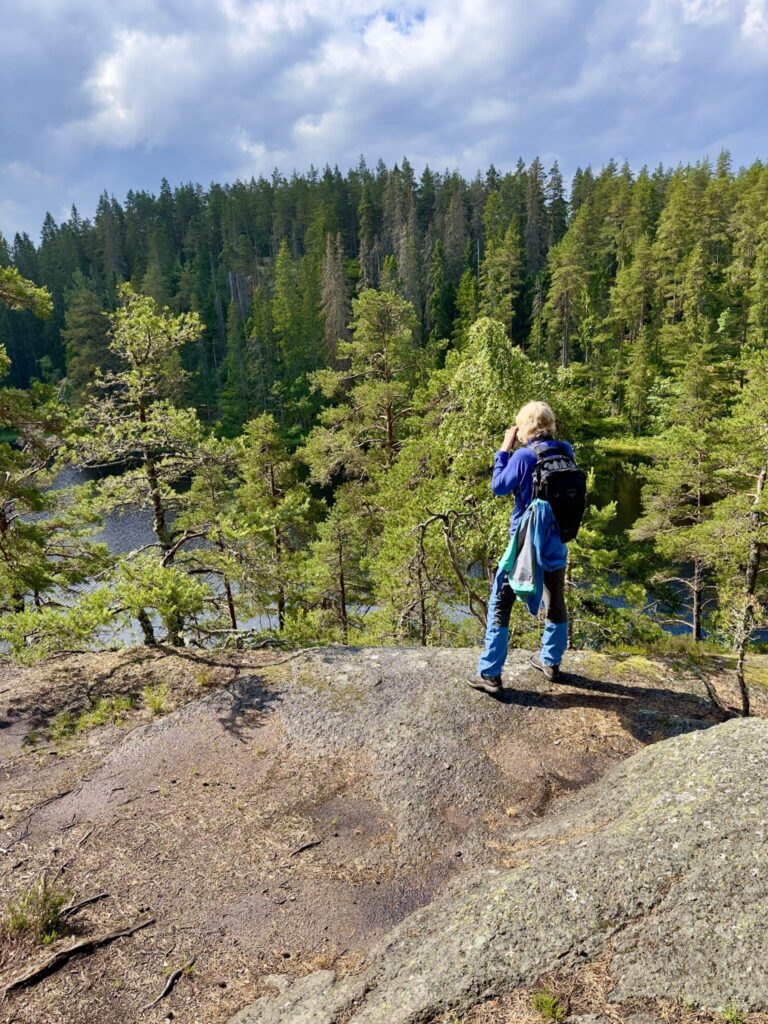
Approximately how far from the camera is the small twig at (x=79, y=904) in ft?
12.0

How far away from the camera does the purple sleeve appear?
504 centimetres

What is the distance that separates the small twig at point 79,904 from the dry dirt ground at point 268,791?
39 mm

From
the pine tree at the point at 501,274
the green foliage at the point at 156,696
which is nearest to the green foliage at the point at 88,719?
the green foliage at the point at 156,696

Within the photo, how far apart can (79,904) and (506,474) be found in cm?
441

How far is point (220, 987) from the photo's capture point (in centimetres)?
321

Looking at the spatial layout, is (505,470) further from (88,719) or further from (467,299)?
(467,299)

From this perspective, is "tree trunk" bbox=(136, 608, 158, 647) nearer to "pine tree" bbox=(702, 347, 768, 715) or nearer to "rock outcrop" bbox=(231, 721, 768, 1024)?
"rock outcrop" bbox=(231, 721, 768, 1024)

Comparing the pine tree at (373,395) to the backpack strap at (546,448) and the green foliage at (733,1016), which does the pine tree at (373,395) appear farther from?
the green foliage at (733,1016)

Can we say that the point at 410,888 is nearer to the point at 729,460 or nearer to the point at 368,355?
the point at 729,460

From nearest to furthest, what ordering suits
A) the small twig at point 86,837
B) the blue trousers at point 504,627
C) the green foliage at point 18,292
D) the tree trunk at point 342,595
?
the small twig at point 86,837, the blue trousers at point 504,627, the green foliage at point 18,292, the tree trunk at point 342,595

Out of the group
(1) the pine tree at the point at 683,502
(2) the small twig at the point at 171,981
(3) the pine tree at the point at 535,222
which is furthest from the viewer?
(3) the pine tree at the point at 535,222

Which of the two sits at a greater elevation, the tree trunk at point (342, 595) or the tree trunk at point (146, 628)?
the tree trunk at point (146, 628)

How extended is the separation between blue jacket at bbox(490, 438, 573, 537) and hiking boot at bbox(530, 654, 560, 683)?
1706 millimetres

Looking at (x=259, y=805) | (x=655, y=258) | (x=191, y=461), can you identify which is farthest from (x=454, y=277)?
(x=259, y=805)
